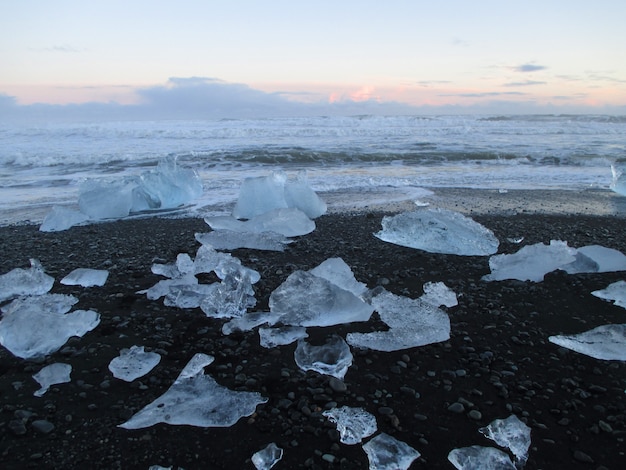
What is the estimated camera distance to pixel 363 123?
27797 mm

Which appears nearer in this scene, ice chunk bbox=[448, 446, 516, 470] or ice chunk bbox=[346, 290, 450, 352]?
ice chunk bbox=[448, 446, 516, 470]

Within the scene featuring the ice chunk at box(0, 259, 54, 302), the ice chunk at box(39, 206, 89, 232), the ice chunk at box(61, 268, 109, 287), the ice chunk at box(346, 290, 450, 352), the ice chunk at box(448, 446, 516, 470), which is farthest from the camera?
the ice chunk at box(39, 206, 89, 232)

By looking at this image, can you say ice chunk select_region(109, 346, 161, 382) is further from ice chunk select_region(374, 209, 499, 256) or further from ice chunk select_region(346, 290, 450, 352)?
ice chunk select_region(374, 209, 499, 256)

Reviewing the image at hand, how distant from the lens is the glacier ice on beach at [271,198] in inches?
260

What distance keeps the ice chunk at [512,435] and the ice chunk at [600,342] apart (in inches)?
35.7

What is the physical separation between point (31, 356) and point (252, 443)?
1.59 meters

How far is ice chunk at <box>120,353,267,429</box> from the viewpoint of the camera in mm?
2200

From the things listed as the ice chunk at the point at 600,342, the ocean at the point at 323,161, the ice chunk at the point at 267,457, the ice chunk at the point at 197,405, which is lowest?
the ocean at the point at 323,161

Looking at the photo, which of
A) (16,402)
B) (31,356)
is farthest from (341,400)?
(31,356)

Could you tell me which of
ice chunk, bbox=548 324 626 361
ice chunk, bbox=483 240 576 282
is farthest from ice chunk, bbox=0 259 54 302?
ice chunk, bbox=548 324 626 361

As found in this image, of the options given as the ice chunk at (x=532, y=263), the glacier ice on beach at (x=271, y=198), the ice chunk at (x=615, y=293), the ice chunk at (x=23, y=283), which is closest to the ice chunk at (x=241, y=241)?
the glacier ice on beach at (x=271, y=198)

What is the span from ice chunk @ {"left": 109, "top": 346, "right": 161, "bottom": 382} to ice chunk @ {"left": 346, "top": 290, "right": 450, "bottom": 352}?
121 cm

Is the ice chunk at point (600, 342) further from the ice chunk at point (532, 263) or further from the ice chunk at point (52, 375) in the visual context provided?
the ice chunk at point (52, 375)

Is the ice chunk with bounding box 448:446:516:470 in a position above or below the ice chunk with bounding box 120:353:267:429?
above
